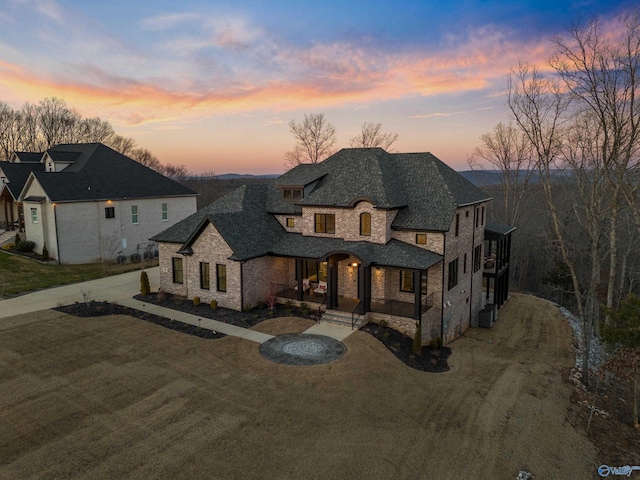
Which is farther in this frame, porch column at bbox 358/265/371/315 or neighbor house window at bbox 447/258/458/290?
neighbor house window at bbox 447/258/458/290

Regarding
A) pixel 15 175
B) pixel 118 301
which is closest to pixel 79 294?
pixel 118 301

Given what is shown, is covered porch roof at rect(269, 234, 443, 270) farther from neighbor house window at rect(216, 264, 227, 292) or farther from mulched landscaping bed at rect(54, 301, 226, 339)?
mulched landscaping bed at rect(54, 301, 226, 339)

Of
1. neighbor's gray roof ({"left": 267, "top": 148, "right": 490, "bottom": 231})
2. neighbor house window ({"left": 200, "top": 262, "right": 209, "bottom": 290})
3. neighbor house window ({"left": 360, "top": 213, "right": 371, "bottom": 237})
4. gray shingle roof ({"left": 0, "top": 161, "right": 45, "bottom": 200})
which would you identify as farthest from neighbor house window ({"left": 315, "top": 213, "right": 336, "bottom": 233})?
gray shingle roof ({"left": 0, "top": 161, "right": 45, "bottom": 200})

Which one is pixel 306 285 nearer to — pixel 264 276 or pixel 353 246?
pixel 264 276

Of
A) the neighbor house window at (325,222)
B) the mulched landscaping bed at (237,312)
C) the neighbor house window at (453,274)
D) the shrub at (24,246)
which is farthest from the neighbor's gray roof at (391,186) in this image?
the shrub at (24,246)

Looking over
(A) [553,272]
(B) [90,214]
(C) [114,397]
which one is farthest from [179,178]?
(C) [114,397]

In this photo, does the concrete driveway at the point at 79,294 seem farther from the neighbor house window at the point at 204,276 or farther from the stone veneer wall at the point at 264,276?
the stone veneer wall at the point at 264,276

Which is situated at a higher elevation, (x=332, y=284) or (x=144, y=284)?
(x=332, y=284)
